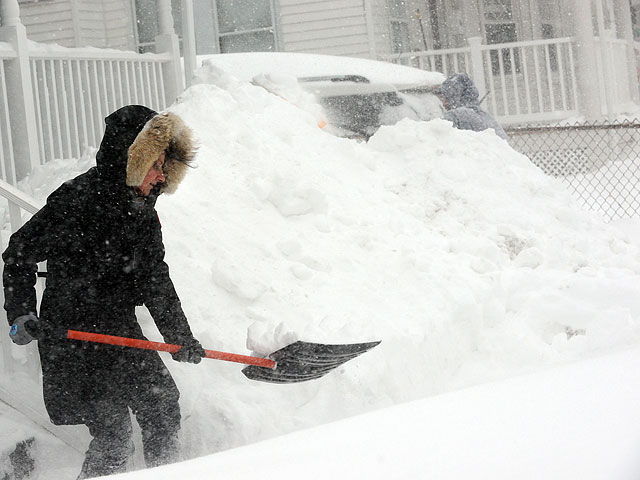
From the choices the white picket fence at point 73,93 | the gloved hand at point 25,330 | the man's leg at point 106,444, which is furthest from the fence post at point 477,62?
the gloved hand at point 25,330

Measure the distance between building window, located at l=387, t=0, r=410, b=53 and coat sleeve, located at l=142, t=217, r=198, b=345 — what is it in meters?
10.8

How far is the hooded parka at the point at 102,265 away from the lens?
2836 millimetres

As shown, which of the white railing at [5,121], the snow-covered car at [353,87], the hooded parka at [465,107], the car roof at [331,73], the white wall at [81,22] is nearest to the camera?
the white railing at [5,121]

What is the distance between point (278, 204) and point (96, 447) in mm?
2157

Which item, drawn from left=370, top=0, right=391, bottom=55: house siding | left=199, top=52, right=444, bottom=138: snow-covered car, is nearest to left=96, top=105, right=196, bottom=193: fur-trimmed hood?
left=199, top=52, right=444, bottom=138: snow-covered car

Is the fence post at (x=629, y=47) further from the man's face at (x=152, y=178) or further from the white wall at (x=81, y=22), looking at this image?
the man's face at (x=152, y=178)

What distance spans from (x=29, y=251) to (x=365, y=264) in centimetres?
220

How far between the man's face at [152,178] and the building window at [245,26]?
33.1ft

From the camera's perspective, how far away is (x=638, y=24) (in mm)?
28734

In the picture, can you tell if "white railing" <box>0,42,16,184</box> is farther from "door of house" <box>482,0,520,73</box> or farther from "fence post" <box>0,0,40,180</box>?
"door of house" <box>482,0,520,73</box>

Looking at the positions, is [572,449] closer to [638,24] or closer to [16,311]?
[16,311]

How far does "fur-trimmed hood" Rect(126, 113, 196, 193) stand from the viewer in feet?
9.30

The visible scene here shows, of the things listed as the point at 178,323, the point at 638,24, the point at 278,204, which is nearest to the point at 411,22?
the point at 278,204

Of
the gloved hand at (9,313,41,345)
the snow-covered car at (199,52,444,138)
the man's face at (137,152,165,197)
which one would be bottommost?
the gloved hand at (9,313,41,345)
